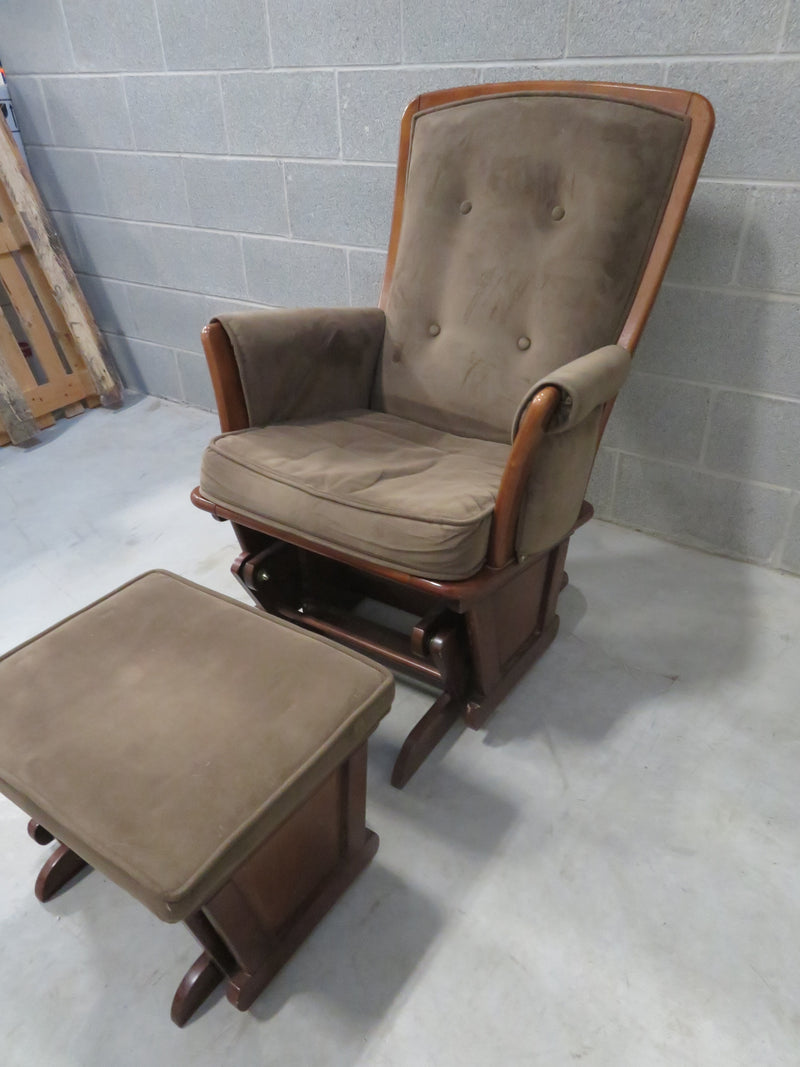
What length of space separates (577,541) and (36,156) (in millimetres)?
2390

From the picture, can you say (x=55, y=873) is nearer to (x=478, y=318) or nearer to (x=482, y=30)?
(x=478, y=318)

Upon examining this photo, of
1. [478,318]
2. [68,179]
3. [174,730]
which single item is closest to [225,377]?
[478,318]

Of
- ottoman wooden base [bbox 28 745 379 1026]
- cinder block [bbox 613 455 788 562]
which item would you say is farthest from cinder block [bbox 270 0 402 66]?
ottoman wooden base [bbox 28 745 379 1026]

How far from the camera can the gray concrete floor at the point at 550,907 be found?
35.3 inches

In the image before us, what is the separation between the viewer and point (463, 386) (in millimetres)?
1479

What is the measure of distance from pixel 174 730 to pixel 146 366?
2.31m

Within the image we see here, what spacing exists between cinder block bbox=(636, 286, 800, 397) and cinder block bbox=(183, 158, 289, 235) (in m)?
1.14

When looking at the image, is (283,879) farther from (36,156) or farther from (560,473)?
(36,156)

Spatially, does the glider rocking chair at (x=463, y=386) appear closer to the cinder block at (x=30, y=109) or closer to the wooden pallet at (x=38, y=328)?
the wooden pallet at (x=38, y=328)

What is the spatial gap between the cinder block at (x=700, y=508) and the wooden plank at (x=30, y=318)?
203 centimetres

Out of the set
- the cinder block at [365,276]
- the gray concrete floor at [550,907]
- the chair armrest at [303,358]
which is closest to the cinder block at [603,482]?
the gray concrete floor at [550,907]

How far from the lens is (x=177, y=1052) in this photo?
0.89 metres

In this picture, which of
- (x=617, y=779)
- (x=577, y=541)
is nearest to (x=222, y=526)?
(x=577, y=541)

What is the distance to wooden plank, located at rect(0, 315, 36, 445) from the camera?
245cm
